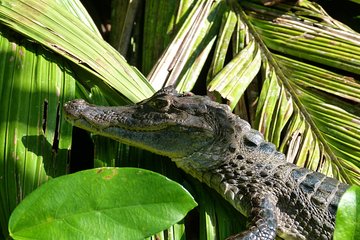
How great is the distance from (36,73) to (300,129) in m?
1.34

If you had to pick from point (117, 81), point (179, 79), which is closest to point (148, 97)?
point (117, 81)

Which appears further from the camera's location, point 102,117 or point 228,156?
point 228,156

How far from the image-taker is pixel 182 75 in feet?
10.0

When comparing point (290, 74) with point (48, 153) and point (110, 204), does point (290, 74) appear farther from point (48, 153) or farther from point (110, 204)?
point (110, 204)

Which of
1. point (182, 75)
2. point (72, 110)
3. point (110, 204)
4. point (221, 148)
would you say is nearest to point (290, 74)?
point (182, 75)

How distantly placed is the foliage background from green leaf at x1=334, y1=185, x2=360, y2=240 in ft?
3.94

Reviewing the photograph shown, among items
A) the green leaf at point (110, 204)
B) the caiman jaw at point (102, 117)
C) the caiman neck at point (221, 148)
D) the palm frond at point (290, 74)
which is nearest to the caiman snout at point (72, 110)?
the caiman jaw at point (102, 117)

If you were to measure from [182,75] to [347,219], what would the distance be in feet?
6.83

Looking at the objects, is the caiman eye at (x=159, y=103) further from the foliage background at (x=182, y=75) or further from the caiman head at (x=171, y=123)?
the foliage background at (x=182, y=75)

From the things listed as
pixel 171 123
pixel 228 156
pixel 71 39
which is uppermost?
pixel 71 39

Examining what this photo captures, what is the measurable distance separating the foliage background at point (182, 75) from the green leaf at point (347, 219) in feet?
3.94

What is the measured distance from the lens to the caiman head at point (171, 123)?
2.46 metres

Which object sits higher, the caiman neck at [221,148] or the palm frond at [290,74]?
the palm frond at [290,74]

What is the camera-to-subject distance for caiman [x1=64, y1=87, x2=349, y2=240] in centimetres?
244
